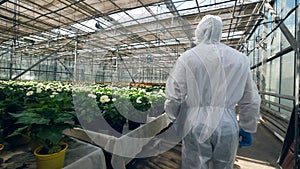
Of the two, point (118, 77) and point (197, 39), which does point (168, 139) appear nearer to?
point (197, 39)

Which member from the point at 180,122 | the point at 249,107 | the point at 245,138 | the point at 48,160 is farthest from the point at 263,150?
the point at 48,160

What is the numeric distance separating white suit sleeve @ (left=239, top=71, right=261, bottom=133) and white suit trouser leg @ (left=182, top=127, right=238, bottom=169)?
14cm

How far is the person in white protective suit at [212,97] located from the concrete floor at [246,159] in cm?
100

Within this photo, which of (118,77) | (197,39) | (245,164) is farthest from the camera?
(118,77)

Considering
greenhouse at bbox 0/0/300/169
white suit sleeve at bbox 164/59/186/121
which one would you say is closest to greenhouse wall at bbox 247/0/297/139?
greenhouse at bbox 0/0/300/169

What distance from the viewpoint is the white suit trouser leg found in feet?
3.32

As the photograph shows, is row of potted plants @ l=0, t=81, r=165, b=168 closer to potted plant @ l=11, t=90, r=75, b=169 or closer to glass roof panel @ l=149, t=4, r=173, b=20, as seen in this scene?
potted plant @ l=11, t=90, r=75, b=169

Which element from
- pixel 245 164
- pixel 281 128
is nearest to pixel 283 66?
pixel 281 128

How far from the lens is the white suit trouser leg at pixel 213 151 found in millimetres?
1013

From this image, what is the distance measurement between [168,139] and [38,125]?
89.9 inches

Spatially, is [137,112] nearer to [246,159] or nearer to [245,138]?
[245,138]

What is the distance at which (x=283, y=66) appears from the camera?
323 centimetres

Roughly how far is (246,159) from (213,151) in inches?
67.8

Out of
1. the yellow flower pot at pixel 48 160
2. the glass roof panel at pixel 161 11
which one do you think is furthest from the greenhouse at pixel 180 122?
the glass roof panel at pixel 161 11
